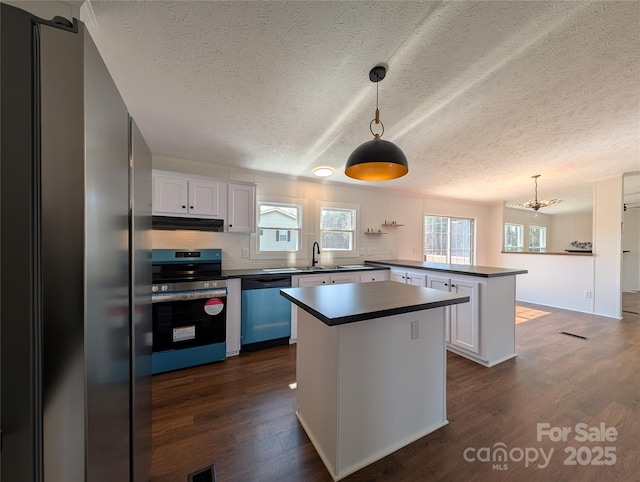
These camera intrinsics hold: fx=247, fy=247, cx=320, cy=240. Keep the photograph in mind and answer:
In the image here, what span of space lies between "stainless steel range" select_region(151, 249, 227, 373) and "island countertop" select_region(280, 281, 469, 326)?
127 cm

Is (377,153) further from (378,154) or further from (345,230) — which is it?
(345,230)

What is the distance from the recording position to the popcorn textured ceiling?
128 cm

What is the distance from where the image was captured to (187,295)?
99.1 inches

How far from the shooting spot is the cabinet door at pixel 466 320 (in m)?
2.64

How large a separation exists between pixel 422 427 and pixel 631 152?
4.38 meters

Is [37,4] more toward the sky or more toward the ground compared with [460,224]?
more toward the sky

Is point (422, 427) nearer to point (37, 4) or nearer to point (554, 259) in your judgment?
point (37, 4)

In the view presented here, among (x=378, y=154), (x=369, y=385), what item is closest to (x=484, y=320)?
(x=369, y=385)

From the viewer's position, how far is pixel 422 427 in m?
1.67

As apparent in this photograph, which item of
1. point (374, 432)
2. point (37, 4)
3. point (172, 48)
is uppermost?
point (172, 48)

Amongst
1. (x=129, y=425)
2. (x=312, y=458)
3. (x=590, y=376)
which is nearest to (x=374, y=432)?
(x=312, y=458)

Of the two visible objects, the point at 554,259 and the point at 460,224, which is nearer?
the point at 554,259

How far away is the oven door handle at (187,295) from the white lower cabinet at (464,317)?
2588mm

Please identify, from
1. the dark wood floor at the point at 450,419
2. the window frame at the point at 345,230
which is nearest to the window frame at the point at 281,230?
A: the window frame at the point at 345,230
